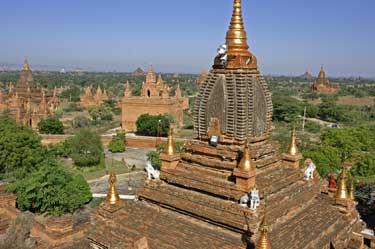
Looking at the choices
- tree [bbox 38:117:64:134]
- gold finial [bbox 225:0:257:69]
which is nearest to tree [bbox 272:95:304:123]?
tree [bbox 38:117:64:134]

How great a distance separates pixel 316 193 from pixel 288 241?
11.4 ft

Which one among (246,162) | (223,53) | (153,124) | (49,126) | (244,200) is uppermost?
(223,53)

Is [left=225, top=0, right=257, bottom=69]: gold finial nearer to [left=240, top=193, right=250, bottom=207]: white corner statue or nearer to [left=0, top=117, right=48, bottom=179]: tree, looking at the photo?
[left=240, top=193, right=250, bottom=207]: white corner statue

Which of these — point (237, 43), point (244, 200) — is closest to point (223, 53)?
point (237, 43)

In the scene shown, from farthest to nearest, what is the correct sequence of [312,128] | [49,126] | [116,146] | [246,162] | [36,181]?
[312,128]
[49,126]
[116,146]
[36,181]
[246,162]

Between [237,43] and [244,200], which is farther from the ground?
[237,43]

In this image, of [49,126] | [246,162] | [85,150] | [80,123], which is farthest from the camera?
[80,123]

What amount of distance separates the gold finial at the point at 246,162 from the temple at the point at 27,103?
51.7 metres

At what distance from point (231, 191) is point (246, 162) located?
3.13 ft

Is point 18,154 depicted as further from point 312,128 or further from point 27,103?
point 312,128

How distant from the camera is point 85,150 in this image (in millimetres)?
40719

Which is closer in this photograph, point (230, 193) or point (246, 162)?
point (246, 162)

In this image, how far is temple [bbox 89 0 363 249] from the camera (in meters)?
10.0

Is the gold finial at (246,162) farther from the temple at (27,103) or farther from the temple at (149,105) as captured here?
the temple at (27,103)
